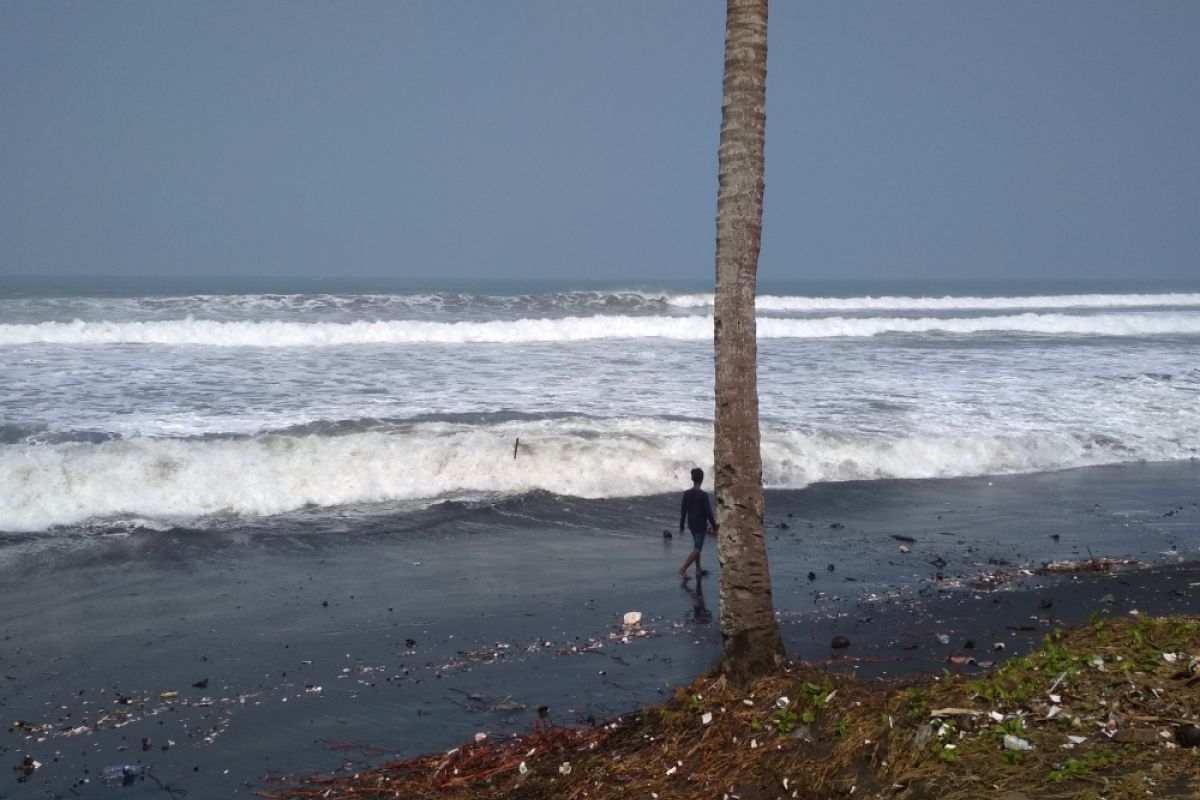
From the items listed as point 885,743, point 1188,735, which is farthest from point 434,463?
point 1188,735

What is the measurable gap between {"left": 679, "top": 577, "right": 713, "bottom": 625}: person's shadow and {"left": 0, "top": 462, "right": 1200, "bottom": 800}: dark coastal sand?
0.04m

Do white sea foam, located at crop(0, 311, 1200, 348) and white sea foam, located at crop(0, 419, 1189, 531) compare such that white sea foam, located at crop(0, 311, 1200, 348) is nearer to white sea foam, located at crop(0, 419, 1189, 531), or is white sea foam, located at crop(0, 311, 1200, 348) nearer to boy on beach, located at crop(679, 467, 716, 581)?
white sea foam, located at crop(0, 419, 1189, 531)

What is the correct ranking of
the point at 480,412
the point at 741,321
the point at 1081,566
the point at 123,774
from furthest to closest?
the point at 480,412
the point at 1081,566
the point at 123,774
the point at 741,321

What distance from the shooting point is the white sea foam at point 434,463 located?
40.2 ft

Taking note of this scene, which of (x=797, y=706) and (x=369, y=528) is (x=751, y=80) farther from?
(x=369, y=528)

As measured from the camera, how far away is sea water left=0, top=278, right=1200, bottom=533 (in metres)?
12.9

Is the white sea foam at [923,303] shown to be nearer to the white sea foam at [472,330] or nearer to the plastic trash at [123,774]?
the white sea foam at [472,330]

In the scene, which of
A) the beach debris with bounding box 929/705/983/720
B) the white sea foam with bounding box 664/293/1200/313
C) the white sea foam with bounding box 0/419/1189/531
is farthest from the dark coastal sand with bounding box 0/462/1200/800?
the white sea foam with bounding box 664/293/1200/313

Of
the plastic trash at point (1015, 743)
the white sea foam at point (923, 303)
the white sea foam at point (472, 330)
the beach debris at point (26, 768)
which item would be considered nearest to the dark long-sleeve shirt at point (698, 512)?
the plastic trash at point (1015, 743)

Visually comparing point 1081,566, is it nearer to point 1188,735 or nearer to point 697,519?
point 697,519

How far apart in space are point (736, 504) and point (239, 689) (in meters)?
3.85

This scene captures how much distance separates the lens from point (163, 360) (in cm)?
2441

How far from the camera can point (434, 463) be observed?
13844 mm

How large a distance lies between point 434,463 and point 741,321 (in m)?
9.04
